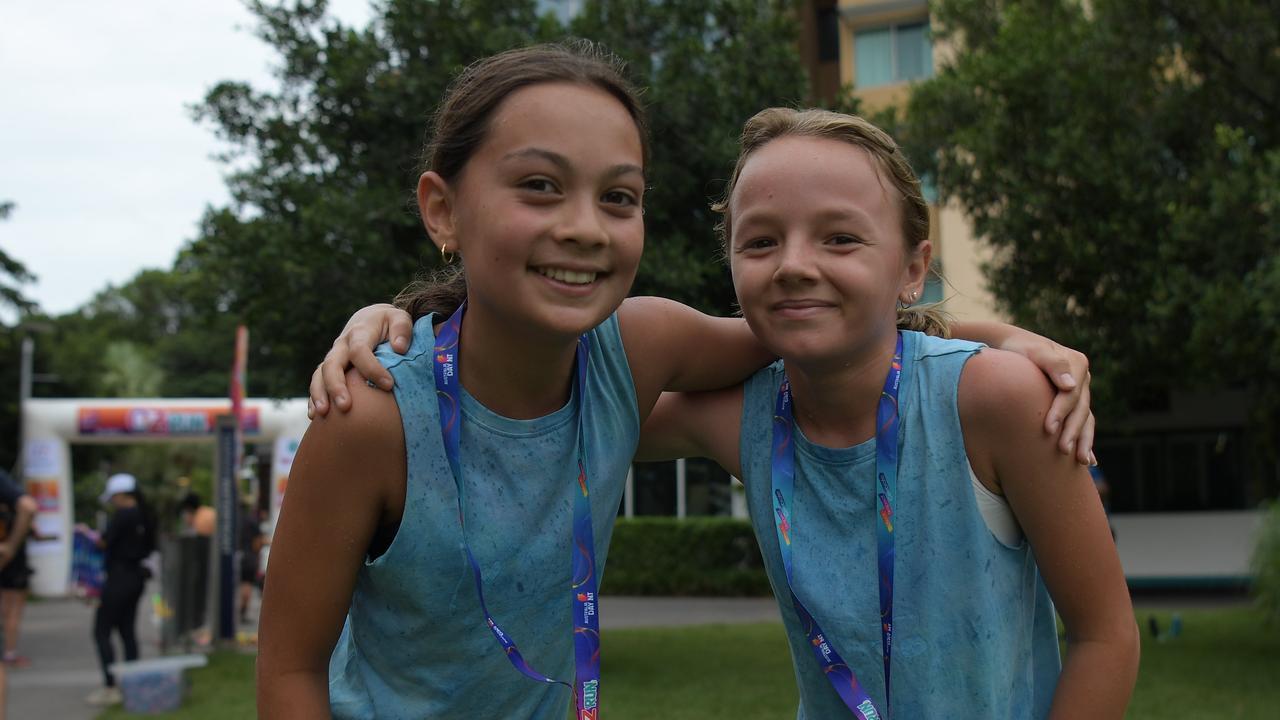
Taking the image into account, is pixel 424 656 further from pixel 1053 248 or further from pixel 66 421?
pixel 66 421

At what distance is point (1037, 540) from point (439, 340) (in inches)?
45.3

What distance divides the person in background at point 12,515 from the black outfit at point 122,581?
1.14 metres

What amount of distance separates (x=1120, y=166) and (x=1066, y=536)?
9.28 meters

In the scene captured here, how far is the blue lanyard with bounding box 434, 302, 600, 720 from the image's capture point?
2033 millimetres

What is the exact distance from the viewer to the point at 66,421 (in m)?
20.2

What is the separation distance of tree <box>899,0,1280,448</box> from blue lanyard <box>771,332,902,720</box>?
8.12 meters

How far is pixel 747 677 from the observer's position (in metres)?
9.94

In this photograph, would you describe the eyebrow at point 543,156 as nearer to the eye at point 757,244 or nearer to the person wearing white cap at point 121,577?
the eye at point 757,244

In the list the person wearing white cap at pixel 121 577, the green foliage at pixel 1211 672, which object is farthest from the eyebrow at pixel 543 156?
the person wearing white cap at pixel 121 577

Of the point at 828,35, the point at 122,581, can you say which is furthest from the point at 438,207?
the point at 828,35

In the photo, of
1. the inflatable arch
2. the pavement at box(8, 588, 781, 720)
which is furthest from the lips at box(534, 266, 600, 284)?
the inflatable arch

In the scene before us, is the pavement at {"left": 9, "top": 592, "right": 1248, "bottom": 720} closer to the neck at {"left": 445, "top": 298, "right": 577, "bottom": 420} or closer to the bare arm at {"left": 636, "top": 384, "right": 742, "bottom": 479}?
the bare arm at {"left": 636, "top": 384, "right": 742, "bottom": 479}

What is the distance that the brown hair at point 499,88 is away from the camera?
2014mm

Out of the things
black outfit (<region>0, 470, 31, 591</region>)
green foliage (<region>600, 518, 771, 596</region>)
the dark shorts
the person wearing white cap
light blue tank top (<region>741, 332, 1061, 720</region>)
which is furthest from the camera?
green foliage (<region>600, 518, 771, 596</region>)
